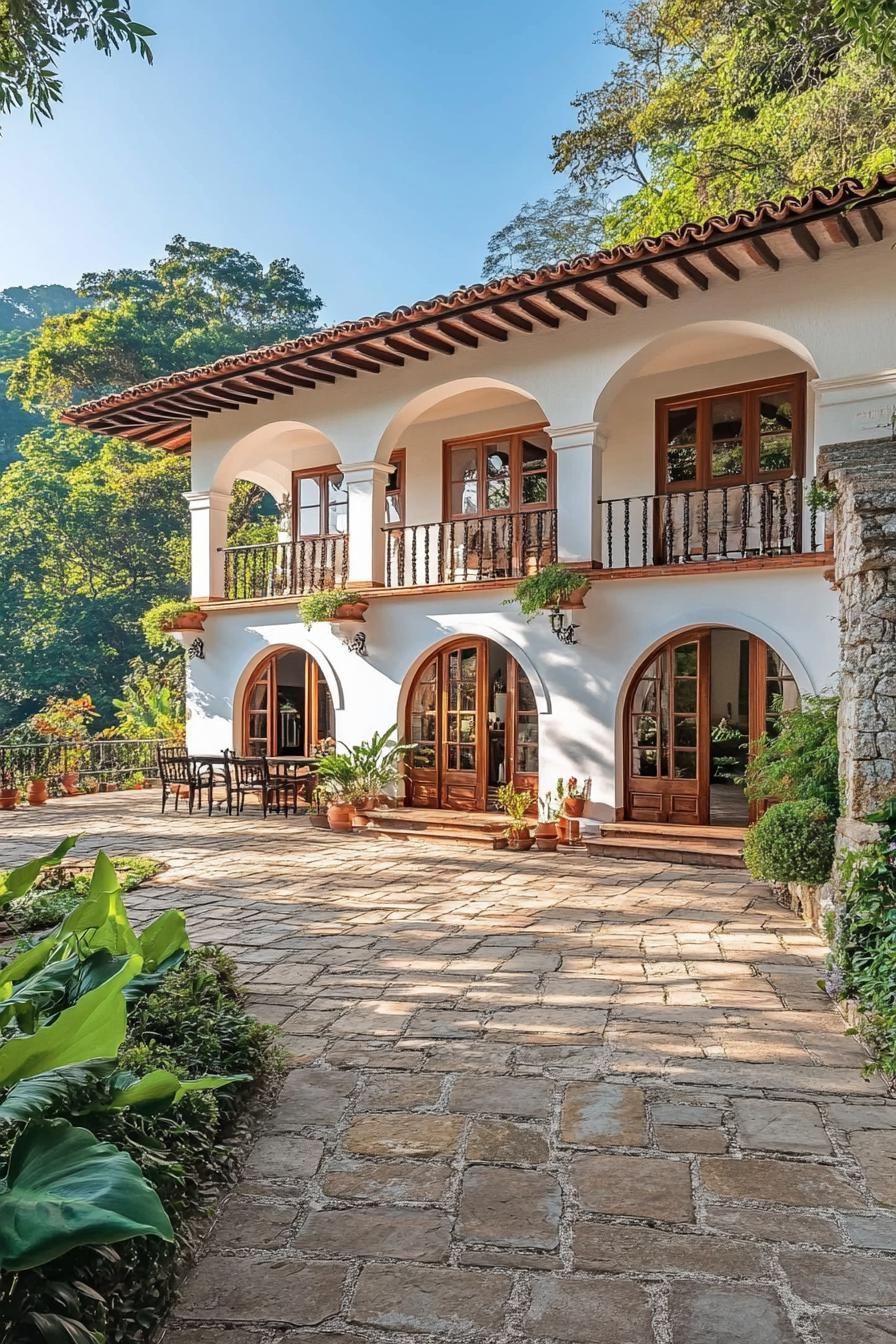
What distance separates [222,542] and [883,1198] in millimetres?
12636

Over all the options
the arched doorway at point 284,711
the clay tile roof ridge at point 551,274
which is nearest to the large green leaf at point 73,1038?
the clay tile roof ridge at point 551,274

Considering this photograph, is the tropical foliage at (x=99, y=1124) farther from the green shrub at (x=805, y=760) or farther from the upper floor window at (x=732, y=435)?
the upper floor window at (x=732, y=435)

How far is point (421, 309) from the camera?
10164 mm

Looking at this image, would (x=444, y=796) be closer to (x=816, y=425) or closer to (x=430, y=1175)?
(x=816, y=425)

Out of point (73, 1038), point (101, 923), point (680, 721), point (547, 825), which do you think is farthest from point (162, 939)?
point (680, 721)

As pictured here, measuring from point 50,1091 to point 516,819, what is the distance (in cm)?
843

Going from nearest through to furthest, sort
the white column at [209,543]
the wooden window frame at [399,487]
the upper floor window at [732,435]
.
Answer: the upper floor window at [732,435] < the wooden window frame at [399,487] < the white column at [209,543]

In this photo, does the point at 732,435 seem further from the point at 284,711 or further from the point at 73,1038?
the point at 73,1038

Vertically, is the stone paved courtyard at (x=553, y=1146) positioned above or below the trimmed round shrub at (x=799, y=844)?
below

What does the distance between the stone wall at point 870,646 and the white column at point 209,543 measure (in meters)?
10.5

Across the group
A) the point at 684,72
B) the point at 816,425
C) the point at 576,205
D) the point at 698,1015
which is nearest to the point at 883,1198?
the point at 698,1015

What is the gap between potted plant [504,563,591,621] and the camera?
389 inches

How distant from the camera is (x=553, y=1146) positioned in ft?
10.7

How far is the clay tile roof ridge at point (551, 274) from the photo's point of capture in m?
7.91
